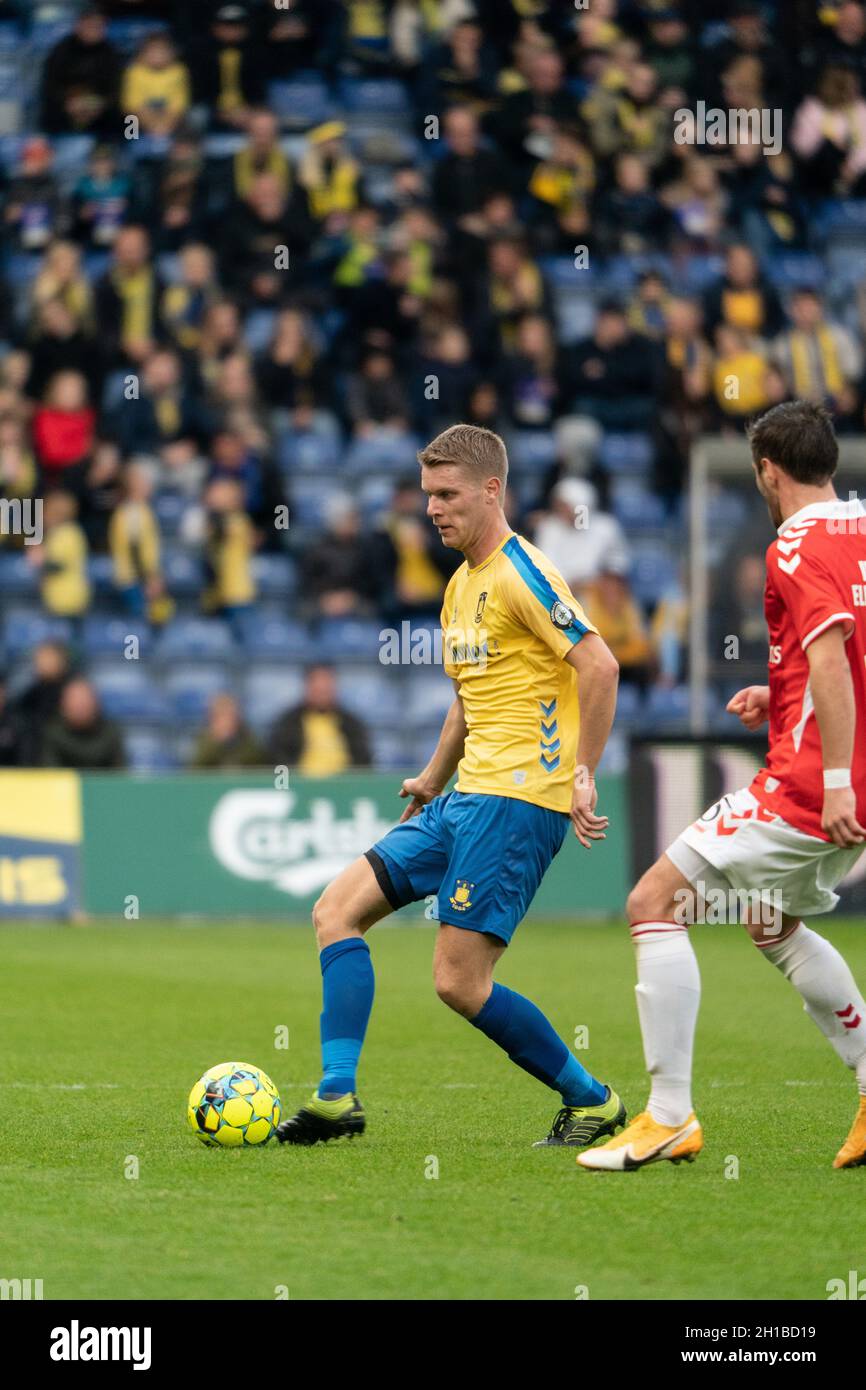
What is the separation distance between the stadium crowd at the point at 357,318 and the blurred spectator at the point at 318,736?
2 centimetres

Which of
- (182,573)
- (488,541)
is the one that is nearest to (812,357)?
(182,573)

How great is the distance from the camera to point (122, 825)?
14984mm

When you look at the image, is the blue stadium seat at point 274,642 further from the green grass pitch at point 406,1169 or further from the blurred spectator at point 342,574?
the green grass pitch at point 406,1169

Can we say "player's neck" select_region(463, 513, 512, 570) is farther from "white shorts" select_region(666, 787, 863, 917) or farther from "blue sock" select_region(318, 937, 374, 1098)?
"blue sock" select_region(318, 937, 374, 1098)

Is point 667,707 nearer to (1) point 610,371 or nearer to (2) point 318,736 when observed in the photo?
(1) point 610,371

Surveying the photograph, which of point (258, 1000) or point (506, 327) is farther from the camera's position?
point (506, 327)

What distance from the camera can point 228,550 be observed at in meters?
17.6

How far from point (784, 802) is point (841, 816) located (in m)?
0.23

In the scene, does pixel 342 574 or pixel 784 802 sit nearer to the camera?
pixel 784 802

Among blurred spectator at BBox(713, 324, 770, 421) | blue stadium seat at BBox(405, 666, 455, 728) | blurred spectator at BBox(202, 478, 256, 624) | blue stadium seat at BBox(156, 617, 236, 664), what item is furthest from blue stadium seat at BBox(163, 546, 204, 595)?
blurred spectator at BBox(713, 324, 770, 421)

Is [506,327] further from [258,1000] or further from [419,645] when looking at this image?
[258,1000]
